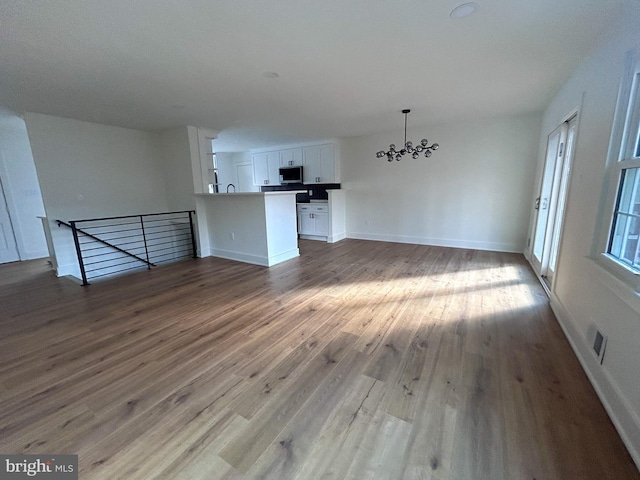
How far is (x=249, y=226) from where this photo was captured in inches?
178

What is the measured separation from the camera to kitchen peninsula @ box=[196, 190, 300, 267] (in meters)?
4.38

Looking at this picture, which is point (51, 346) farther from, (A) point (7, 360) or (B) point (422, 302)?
(B) point (422, 302)

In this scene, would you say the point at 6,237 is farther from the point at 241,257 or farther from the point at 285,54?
the point at 285,54

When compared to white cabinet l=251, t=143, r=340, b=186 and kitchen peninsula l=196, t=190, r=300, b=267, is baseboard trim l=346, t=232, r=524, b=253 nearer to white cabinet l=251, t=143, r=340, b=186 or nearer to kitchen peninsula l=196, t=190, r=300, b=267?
white cabinet l=251, t=143, r=340, b=186

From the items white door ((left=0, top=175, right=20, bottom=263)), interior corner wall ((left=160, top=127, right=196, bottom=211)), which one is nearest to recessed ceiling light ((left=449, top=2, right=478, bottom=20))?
interior corner wall ((left=160, top=127, right=196, bottom=211))

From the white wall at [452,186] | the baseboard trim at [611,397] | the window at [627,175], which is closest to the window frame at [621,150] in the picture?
the window at [627,175]

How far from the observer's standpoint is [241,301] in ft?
9.96

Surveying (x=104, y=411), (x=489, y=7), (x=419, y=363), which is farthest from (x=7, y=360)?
(x=489, y=7)

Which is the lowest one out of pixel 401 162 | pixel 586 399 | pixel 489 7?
pixel 586 399

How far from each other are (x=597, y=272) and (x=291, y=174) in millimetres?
5962

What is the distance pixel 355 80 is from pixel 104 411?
3458 millimetres

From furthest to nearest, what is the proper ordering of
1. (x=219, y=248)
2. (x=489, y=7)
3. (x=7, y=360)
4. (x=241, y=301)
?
(x=219, y=248) → (x=241, y=301) → (x=7, y=360) → (x=489, y=7)

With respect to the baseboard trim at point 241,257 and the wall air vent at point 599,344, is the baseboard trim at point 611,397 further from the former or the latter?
the baseboard trim at point 241,257

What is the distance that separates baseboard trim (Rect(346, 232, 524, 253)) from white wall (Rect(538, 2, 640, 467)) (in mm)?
2379
